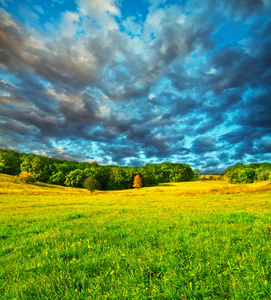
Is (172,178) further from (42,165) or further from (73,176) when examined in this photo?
(42,165)

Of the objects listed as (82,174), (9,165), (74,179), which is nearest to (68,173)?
(74,179)

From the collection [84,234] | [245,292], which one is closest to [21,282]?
[84,234]

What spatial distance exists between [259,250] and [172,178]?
13711 centimetres

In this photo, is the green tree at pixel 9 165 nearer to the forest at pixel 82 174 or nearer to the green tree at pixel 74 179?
the forest at pixel 82 174

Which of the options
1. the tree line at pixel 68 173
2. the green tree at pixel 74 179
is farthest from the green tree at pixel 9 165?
the green tree at pixel 74 179

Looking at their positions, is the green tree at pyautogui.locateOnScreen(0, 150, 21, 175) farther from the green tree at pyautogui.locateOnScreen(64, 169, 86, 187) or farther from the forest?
the green tree at pyautogui.locateOnScreen(64, 169, 86, 187)

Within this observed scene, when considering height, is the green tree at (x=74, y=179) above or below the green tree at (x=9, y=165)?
below

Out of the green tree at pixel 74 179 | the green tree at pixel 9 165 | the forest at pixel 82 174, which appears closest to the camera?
the green tree at pixel 74 179

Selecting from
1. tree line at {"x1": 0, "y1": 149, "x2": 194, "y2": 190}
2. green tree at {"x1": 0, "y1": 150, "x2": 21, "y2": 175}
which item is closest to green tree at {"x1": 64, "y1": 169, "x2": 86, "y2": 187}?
tree line at {"x1": 0, "y1": 149, "x2": 194, "y2": 190}

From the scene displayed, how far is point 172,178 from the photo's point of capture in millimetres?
137250

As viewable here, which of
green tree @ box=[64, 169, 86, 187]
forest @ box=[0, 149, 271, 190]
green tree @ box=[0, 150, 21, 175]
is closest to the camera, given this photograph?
green tree @ box=[64, 169, 86, 187]

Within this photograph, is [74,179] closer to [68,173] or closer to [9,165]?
[68,173]

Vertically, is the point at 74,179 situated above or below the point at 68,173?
below

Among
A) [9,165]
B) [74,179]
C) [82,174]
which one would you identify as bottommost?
[74,179]
